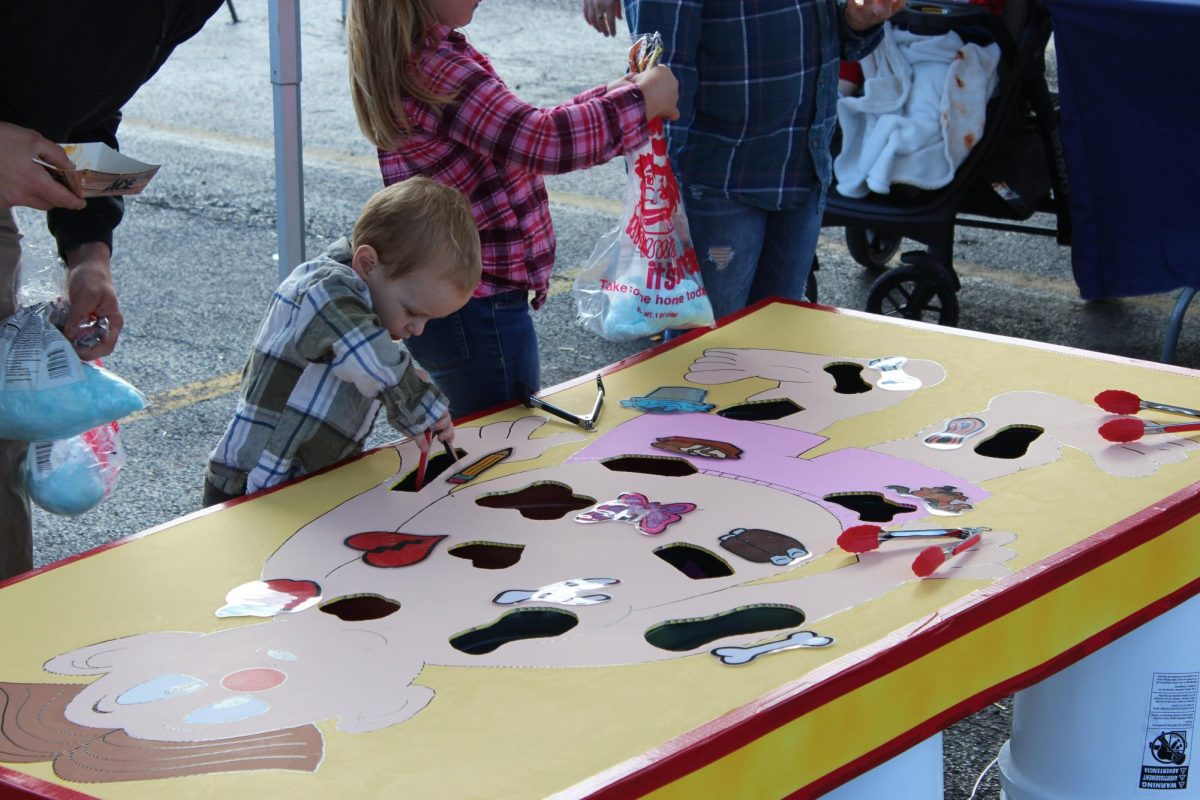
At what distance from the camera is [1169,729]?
2.04m

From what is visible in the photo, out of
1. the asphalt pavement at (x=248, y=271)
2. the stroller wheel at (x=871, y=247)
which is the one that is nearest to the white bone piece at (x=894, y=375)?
the asphalt pavement at (x=248, y=271)

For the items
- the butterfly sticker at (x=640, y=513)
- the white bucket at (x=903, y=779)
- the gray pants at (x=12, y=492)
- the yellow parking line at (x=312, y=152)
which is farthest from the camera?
the yellow parking line at (x=312, y=152)

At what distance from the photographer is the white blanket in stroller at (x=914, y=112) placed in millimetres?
4242

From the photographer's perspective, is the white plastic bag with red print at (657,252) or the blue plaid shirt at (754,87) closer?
the white plastic bag with red print at (657,252)

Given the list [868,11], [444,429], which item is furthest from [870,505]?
[868,11]

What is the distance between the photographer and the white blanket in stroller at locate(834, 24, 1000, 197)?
13.9ft

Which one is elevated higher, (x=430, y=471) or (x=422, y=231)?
(x=422, y=231)

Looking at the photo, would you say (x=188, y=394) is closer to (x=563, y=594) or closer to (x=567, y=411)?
(x=567, y=411)

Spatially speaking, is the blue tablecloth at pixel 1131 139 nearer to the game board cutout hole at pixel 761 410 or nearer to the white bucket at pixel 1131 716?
the game board cutout hole at pixel 761 410

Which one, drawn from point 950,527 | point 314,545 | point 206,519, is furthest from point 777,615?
point 206,519

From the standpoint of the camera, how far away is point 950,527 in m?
→ 1.93

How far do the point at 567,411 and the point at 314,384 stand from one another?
1.42ft

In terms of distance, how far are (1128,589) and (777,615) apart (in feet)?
1.69

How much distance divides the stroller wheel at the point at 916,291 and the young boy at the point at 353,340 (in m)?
2.53
